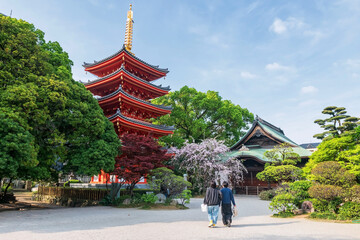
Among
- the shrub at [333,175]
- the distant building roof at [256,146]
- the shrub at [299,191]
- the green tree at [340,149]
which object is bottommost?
the shrub at [299,191]

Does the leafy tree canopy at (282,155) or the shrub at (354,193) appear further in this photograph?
the leafy tree canopy at (282,155)

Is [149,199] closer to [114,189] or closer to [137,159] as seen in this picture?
[137,159]

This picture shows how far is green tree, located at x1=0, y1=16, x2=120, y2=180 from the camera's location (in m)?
10.2

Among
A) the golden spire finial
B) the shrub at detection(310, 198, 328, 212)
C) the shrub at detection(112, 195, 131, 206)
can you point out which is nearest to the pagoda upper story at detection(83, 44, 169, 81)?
the golden spire finial

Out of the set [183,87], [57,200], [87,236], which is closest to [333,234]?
[87,236]

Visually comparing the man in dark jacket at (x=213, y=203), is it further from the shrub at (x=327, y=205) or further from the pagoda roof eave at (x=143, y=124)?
the pagoda roof eave at (x=143, y=124)

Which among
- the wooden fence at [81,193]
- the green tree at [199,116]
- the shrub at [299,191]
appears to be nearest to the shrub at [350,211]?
the shrub at [299,191]

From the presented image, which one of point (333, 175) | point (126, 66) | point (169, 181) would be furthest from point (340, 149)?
point (126, 66)

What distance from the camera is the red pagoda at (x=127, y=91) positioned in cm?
2094

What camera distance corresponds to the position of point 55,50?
16766 mm

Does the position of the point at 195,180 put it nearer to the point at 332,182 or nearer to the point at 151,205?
the point at 151,205

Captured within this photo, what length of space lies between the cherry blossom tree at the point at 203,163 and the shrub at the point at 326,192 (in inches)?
560

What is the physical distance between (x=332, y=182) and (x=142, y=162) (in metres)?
9.08

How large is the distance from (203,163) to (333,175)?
15.1 metres
